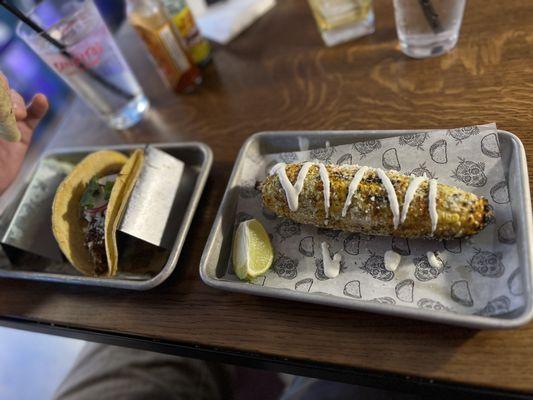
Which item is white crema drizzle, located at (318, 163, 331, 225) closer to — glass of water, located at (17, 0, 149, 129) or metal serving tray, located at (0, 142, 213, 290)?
metal serving tray, located at (0, 142, 213, 290)

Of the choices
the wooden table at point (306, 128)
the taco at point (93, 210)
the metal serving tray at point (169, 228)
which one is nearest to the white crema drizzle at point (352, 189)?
the wooden table at point (306, 128)

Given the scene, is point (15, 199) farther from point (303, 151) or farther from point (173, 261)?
point (303, 151)

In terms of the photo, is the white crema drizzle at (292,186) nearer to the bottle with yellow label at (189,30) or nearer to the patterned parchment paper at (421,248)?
the patterned parchment paper at (421,248)

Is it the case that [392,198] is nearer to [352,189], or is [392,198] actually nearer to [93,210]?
[352,189]

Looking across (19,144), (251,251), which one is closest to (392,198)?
(251,251)

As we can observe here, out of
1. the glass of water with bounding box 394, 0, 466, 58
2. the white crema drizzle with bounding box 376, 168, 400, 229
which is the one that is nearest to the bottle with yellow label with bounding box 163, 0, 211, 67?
the glass of water with bounding box 394, 0, 466, 58

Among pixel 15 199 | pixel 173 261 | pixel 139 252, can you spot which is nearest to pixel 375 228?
pixel 173 261

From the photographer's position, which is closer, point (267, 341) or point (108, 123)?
point (267, 341)
